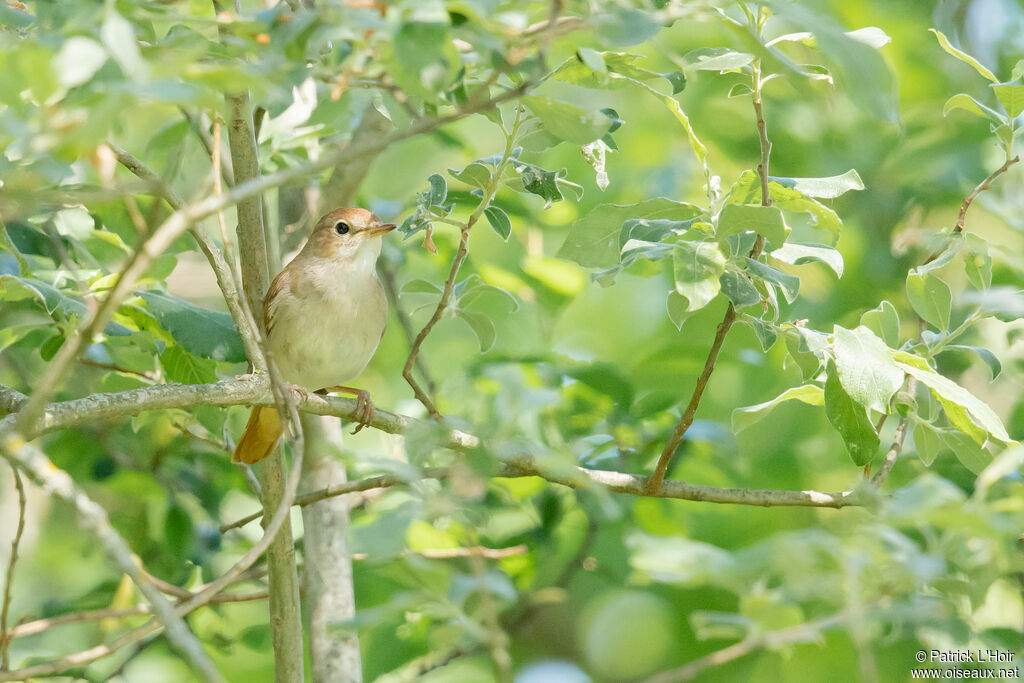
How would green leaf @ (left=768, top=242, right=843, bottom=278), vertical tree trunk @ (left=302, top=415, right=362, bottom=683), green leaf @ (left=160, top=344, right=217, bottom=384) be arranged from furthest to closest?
vertical tree trunk @ (left=302, top=415, right=362, bottom=683), green leaf @ (left=160, top=344, right=217, bottom=384), green leaf @ (left=768, top=242, right=843, bottom=278)

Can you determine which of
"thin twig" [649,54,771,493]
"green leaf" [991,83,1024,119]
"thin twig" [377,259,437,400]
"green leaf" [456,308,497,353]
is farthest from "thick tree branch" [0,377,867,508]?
"thin twig" [377,259,437,400]

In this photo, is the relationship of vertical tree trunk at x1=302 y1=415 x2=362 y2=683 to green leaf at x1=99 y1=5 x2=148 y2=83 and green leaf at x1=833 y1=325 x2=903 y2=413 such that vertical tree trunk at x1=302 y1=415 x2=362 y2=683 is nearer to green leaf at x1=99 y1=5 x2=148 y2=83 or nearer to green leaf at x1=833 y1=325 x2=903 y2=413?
green leaf at x1=833 y1=325 x2=903 y2=413

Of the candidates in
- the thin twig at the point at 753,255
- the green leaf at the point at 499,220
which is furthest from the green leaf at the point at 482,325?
the thin twig at the point at 753,255

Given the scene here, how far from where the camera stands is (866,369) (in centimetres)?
214

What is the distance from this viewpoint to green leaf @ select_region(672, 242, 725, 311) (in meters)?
2.08

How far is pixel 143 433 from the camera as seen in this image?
4.07 meters

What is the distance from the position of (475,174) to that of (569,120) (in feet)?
2.24

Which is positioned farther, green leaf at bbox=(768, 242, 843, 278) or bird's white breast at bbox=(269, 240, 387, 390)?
bird's white breast at bbox=(269, 240, 387, 390)

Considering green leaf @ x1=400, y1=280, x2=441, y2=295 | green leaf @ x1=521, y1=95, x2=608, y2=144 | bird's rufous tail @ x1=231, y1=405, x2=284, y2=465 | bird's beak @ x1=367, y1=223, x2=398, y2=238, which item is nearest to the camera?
green leaf @ x1=521, y1=95, x2=608, y2=144

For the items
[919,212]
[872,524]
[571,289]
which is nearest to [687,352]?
[571,289]

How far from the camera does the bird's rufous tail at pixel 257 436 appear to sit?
366cm

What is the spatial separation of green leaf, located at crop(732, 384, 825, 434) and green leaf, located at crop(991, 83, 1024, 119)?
836mm

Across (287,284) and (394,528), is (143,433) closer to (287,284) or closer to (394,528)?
(287,284)

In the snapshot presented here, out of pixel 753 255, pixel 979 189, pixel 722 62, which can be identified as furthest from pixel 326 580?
pixel 979 189
